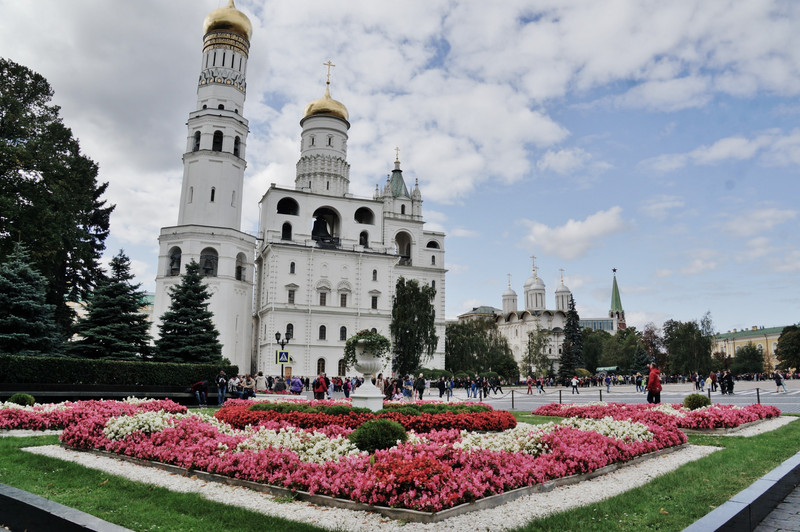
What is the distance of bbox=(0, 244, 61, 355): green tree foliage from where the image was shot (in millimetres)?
20781

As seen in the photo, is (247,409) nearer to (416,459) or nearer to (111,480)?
(111,480)

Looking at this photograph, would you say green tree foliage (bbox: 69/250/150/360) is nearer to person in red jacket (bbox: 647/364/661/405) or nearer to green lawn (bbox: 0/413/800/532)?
green lawn (bbox: 0/413/800/532)

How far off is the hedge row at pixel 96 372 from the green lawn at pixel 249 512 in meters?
10.4

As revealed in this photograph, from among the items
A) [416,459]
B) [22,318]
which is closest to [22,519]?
[416,459]

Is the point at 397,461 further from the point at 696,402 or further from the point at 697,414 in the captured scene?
the point at 696,402

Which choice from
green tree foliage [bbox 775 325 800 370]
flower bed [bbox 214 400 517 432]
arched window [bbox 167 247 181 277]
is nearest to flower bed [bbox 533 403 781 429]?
flower bed [bbox 214 400 517 432]

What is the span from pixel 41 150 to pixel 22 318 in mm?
9724

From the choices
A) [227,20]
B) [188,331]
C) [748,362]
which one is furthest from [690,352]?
[227,20]

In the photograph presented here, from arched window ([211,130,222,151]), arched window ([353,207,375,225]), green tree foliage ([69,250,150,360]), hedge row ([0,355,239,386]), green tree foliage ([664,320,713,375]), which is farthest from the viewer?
green tree foliage ([664,320,713,375])

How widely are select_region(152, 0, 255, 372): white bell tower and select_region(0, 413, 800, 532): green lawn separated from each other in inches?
1442

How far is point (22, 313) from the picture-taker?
2145 centimetres

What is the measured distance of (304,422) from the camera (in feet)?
39.9

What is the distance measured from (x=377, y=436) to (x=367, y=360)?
727 cm

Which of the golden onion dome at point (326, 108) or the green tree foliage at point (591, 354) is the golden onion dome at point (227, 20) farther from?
the green tree foliage at point (591, 354)
